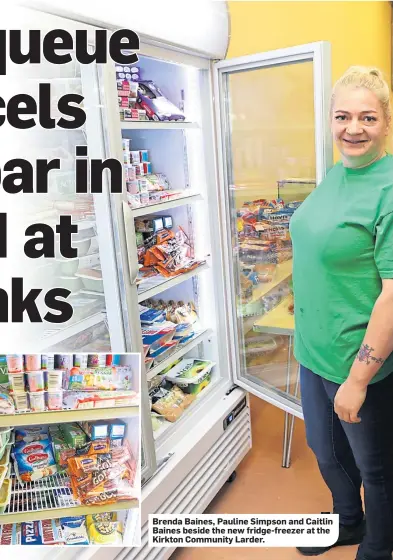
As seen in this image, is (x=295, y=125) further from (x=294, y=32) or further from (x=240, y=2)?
(x=294, y=32)

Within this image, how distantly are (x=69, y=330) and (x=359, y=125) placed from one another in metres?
0.96

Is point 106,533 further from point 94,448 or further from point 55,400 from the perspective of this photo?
point 55,400

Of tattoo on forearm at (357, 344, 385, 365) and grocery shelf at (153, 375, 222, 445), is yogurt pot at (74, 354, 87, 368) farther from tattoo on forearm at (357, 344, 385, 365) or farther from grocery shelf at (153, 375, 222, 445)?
tattoo on forearm at (357, 344, 385, 365)

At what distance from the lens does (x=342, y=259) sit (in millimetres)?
1413

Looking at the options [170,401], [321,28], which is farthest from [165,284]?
[321,28]

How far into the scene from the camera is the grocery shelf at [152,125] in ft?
5.49

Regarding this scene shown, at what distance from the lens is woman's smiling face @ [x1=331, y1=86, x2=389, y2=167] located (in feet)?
4.51

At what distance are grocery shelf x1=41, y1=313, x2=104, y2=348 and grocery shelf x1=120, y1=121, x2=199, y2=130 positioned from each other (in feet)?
1.93

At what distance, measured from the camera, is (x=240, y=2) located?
2666 mm

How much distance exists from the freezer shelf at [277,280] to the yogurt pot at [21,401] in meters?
1.25

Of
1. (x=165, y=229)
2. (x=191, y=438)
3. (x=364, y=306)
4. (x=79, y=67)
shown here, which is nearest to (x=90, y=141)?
(x=79, y=67)

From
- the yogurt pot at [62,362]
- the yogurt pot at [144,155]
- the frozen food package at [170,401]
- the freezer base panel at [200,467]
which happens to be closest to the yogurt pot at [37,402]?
the yogurt pot at [62,362]

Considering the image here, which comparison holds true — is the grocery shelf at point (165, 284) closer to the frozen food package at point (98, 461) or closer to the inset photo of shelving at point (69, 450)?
the inset photo of shelving at point (69, 450)

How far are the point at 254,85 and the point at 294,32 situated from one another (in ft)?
4.02
